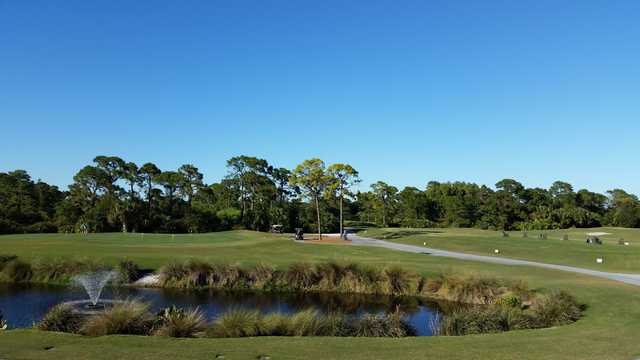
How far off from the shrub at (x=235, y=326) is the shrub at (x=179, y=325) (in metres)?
0.38

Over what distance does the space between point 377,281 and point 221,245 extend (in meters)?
22.4

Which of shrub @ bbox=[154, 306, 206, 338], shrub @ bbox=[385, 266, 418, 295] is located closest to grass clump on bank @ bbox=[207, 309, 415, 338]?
shrub @ bbox=[154, 306, 206, 338]

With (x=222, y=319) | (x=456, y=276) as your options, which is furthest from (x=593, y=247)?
(x=222, y=319)

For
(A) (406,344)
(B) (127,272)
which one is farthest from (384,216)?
(A) (406,344)

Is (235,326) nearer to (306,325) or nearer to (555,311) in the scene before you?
(306,325)

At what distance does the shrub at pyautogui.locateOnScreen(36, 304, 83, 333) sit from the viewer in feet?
50.5

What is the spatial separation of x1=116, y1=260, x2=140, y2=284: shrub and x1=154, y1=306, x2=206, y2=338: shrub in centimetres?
1661

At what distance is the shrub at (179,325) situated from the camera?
48.9 feet

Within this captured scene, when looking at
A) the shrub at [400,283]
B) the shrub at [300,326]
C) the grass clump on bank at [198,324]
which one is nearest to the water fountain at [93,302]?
the grass clump on bank at [198,324]

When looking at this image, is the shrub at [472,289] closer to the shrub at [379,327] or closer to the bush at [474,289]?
the bush at [474,289]

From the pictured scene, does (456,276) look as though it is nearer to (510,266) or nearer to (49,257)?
(510,266)

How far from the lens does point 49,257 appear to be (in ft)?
115

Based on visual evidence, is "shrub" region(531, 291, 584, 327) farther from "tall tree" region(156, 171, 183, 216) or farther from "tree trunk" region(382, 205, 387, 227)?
"tree trunk" region(382, 205, 387, 227)

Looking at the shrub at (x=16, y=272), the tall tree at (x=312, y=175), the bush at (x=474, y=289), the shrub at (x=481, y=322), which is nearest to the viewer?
the shrub at (x=481, y=322)
